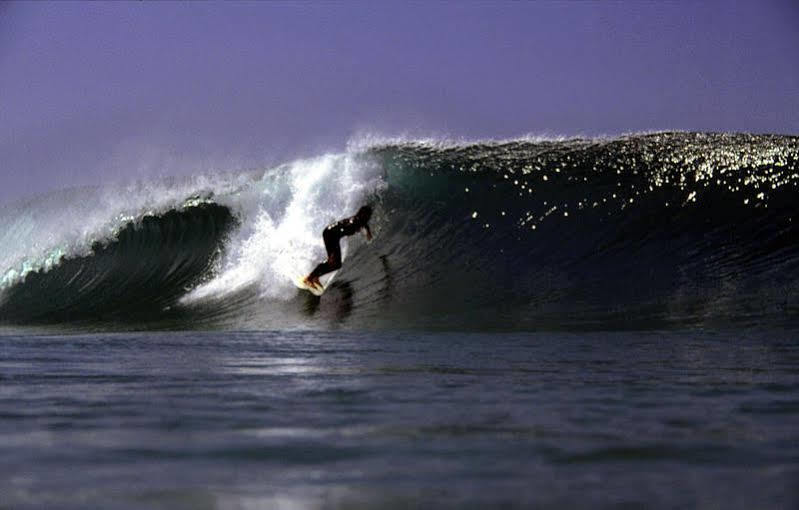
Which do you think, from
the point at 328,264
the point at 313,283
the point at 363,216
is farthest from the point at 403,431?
the point at 363,216

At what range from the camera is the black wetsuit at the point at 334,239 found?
A: 39.0 feet

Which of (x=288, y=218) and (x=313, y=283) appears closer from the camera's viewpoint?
(x=313, y=283)

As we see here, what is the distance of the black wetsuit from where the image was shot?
39.0 ft

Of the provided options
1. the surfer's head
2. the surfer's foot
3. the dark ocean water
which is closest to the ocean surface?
the dark ocean water

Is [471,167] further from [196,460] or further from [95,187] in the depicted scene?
[196,460]

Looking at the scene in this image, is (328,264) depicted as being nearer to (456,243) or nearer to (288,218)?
(456,243)

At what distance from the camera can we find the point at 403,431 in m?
3.12

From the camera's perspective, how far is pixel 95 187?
17547mm

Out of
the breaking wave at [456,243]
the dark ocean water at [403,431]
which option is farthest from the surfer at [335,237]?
the dark ocean water at [403,431]

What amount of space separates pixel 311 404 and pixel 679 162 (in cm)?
1115

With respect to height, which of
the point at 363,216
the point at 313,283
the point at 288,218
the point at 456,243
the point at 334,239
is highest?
the point at 288,218

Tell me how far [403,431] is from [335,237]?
922 centimetres

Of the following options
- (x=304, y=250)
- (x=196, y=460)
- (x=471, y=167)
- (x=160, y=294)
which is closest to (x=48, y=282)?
(x=160, y=294)

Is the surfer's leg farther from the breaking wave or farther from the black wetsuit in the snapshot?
the breaking wave
